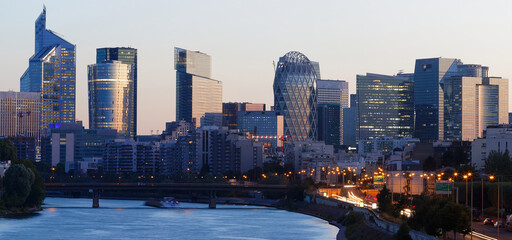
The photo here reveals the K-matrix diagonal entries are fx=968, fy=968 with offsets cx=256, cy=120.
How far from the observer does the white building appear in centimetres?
16488

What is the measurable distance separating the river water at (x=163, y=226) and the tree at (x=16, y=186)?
397cm

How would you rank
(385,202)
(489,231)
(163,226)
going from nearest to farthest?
(489,231)
(385,202)
(163,226)

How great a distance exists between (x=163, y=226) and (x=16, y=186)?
3066 cm

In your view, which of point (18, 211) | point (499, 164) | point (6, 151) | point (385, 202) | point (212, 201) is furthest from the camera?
point (212, 201)

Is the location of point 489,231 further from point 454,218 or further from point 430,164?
point 430,164

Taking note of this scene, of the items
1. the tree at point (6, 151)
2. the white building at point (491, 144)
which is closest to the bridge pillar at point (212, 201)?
the tree at point (6, 151)

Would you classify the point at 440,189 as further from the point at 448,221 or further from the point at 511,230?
the point at 448,221

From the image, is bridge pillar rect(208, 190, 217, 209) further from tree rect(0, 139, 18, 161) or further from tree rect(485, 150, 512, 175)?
tree rect(485, 150, 512, 175)

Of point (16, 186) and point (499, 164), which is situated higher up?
point (499, 164)

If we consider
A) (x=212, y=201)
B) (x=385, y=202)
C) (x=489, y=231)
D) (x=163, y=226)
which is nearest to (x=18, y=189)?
(x=163, y=226)

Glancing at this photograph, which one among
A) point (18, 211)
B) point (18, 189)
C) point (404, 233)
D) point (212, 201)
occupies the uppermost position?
point (404, 233)

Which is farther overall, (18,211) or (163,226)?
(18,211)

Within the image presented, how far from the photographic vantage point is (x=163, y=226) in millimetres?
119062

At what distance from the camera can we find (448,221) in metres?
67.6
